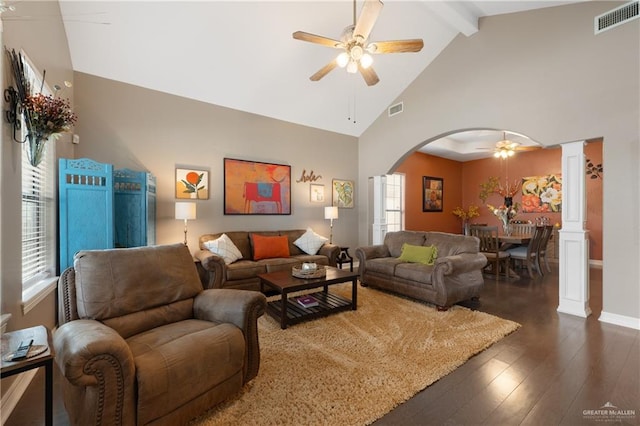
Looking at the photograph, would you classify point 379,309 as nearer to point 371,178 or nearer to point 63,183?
point 371,178

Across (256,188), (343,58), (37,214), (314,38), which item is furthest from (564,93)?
(37,214)

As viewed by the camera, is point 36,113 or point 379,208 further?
point 379,208

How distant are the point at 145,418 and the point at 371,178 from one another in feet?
17.8

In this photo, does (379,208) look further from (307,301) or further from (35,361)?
(35,361)

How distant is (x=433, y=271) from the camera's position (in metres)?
3.52

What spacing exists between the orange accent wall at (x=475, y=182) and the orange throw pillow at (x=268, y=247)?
382 cm

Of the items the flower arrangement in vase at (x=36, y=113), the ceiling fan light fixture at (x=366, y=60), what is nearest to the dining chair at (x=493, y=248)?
the ceiling fan light fixture at (x=366, y=60)

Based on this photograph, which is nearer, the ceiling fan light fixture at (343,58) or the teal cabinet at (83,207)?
the teal cabinet at (83,207)

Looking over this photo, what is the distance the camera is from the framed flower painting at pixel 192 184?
4379 millimetres

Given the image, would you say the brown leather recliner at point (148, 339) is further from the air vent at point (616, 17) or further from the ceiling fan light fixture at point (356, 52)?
the air vent at point (616, 17)

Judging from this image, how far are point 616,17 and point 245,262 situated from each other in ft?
17.5

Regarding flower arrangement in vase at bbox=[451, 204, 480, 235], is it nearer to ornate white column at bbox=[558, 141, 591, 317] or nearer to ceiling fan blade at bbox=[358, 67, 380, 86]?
ornate white column at bbox=[558, 141, 591, 317]

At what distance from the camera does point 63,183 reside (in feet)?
9.46

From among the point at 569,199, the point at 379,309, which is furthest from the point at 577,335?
the point at 379,309
